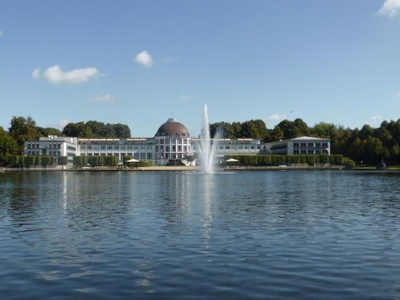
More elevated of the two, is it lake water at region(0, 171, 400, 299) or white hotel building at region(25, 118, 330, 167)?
white hotel building at region(25, 118, 330, 167)

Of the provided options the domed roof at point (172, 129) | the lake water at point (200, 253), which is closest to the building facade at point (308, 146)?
the domed roof at point (172, 129)

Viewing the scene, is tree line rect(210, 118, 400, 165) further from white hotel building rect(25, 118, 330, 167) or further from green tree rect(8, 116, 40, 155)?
green tree rect(8, 116, 40, 155)

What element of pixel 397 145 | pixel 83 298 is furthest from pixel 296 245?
pixel 397 145

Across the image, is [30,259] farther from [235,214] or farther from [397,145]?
[397,145]

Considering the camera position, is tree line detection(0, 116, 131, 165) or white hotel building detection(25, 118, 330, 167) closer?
tree line detection(0, 116, 131, 165)

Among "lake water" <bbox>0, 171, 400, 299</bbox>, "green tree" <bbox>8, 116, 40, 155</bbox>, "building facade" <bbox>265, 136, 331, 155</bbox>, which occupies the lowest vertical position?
"lake water" <bbox>0, 171, 400, 299</bbox>

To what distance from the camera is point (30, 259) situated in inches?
547

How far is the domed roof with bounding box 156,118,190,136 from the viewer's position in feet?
492

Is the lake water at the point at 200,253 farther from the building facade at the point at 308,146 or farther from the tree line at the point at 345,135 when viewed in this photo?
the building facade at the point at 308,146

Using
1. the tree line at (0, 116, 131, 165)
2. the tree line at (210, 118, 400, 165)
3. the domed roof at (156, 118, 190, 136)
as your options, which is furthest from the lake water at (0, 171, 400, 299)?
the domed roof at (156, 118, 190, 136)

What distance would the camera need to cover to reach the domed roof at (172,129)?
492 ft

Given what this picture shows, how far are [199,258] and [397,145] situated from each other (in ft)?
357

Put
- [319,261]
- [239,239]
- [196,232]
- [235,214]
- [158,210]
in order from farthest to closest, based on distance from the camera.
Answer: [158,210] < [235,214] < [196,232] < [239,239] < [319,261]

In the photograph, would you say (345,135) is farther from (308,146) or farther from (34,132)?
(34,132)
